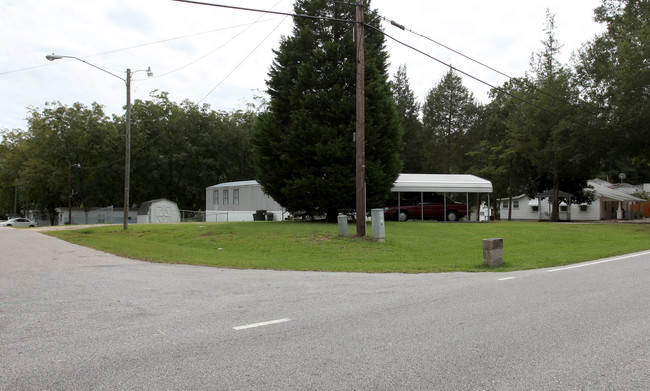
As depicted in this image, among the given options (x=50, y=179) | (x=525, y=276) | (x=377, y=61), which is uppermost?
(x=377, y=61)

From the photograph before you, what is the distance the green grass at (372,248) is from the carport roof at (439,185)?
686cm

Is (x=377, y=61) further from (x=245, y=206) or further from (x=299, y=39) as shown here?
(x=245, y=206)

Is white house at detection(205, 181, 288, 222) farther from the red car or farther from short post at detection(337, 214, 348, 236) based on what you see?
short post at detection(337, 214, 348, 236)

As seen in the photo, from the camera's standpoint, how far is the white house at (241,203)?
38.4 m

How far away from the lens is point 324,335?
16.6ft

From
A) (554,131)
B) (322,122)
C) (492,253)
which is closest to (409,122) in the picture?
(554,131)

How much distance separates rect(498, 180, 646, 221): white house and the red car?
62.5ft

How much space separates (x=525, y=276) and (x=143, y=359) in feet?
26.5

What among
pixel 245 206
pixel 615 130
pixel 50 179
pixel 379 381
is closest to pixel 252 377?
pixel 379 381

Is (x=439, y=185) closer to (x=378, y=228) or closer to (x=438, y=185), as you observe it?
(x=438, y=185)

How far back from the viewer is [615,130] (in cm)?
3016

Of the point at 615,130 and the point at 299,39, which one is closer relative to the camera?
the point at 299,39

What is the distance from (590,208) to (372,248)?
41643 mm

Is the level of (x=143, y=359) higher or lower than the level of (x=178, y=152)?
lower
